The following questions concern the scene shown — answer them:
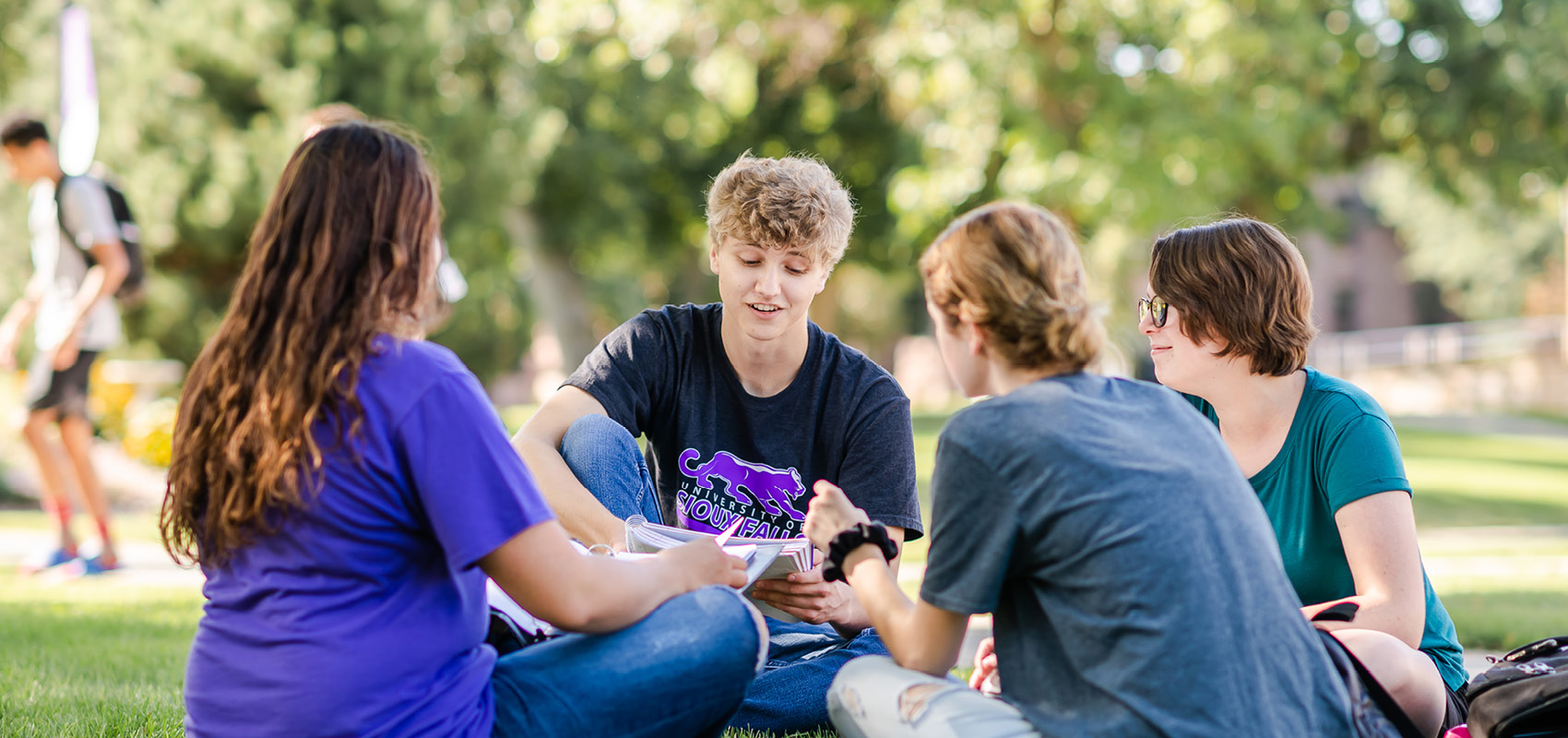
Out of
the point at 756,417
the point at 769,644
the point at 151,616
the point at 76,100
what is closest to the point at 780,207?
the point at 756,417

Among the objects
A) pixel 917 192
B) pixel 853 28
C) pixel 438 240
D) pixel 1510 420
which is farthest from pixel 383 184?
pixel 1510 420

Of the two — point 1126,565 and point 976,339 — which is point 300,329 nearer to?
point 976,339

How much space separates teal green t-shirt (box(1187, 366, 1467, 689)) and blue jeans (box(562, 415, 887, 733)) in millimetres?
1075

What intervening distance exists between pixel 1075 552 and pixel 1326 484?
111 cm

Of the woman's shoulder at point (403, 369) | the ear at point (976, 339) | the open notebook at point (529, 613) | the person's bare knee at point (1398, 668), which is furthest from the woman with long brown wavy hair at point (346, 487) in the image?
the person's bare knee at point (1398, 668)

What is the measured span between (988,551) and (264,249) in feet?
4.29

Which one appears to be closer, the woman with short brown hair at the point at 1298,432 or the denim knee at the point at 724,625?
the denim knee at the point at 724,625

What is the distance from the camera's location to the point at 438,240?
7.09ft

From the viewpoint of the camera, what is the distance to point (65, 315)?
690 cm

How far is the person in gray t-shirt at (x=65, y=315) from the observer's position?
21.7ft

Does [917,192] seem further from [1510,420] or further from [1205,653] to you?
[1510,420]

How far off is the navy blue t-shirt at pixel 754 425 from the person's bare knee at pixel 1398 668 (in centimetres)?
118

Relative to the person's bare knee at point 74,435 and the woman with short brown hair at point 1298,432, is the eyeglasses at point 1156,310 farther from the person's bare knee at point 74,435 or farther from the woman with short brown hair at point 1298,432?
the person's bare knee at point 74,435

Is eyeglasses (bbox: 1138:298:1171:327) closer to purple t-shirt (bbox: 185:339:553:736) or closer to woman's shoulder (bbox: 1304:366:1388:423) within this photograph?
woman's shoulder (bbox: 1304:366:1388:423)
